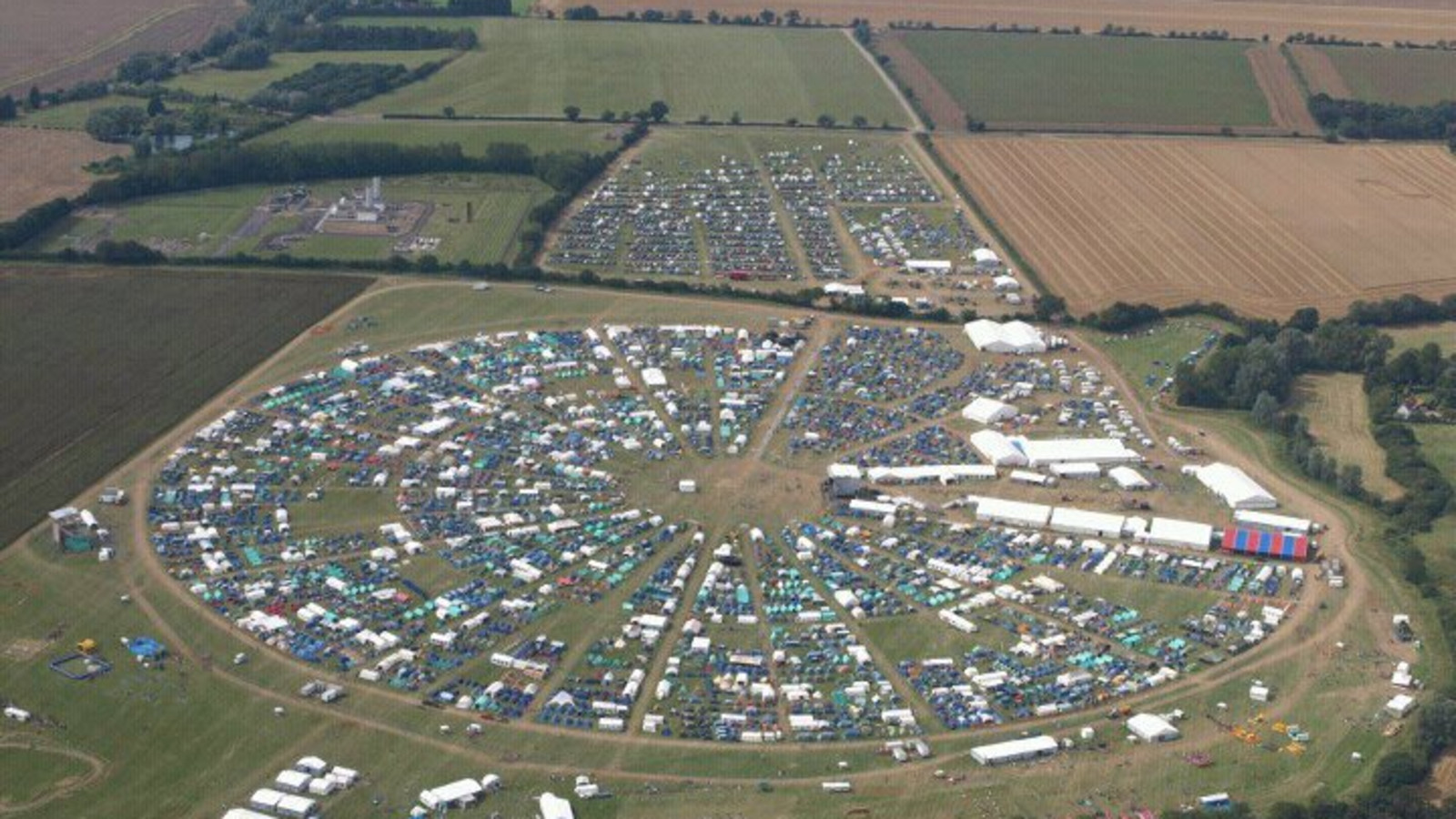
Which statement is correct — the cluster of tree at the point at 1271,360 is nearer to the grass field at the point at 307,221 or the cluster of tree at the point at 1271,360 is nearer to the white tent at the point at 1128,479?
the white tent at the point at 1128,479

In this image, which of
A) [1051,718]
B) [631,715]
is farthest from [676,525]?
[1051,718]

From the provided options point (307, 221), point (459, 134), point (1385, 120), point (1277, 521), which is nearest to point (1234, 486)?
point (1277, 521)

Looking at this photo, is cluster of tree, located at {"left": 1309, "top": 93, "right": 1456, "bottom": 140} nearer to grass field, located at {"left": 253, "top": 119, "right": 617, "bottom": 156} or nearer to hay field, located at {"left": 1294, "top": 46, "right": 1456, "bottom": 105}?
hay field, located at {"left": 1294, "top": 46, "right": 1456, "bottom": 105}

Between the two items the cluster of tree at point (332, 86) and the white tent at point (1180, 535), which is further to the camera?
the cluster of tree at point (332, 86)

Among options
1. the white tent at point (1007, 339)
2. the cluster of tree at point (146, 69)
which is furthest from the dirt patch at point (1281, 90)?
the cluster of tree at point (146, 69)

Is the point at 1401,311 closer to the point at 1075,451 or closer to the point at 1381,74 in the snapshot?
the point at 1075,451

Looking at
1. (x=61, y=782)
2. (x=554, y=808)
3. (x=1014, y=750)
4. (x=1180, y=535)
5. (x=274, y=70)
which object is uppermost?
(x=274, y=70)

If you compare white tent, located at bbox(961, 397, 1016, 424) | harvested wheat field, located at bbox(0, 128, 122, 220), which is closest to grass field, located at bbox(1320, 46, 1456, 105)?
white tent, located at bbox(961, 397, 1016, 424)
